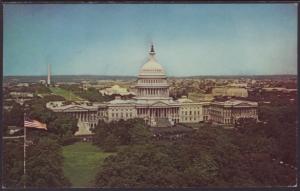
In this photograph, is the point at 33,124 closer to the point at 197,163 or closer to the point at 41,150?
the point at 41,150

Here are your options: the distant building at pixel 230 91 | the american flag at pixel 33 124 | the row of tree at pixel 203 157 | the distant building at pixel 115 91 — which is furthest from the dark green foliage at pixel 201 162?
the american flag at pixel 33 124

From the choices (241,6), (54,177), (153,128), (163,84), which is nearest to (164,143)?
(153,128)

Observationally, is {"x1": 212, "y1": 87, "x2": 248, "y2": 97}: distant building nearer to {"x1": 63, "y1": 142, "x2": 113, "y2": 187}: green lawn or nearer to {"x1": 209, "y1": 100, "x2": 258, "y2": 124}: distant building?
{"x1": 209, "y1": 100, "x2": 258, "y2": 124}: distant building

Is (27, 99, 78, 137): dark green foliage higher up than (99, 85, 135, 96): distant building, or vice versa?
(99, 85, 135, 96): distant building

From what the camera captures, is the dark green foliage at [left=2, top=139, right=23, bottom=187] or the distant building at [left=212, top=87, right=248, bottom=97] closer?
the dark green foliage at [left=2, top=139, right=23, bottom=187]

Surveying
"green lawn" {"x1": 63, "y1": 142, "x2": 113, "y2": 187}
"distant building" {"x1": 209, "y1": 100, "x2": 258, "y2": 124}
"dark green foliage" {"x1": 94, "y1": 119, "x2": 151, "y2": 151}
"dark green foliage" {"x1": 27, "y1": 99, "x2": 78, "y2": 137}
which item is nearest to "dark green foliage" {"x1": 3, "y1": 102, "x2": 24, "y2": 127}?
"dark green foliage" {"x1": 27, "y1": 99, "x2": 78, "y2": 137}

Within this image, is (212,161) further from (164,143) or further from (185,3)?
(185,3)

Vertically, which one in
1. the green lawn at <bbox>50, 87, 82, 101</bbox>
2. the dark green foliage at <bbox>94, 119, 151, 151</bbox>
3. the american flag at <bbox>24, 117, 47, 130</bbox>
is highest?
the green lawn at <bbox>50, 87, 82, 101</bbox>
